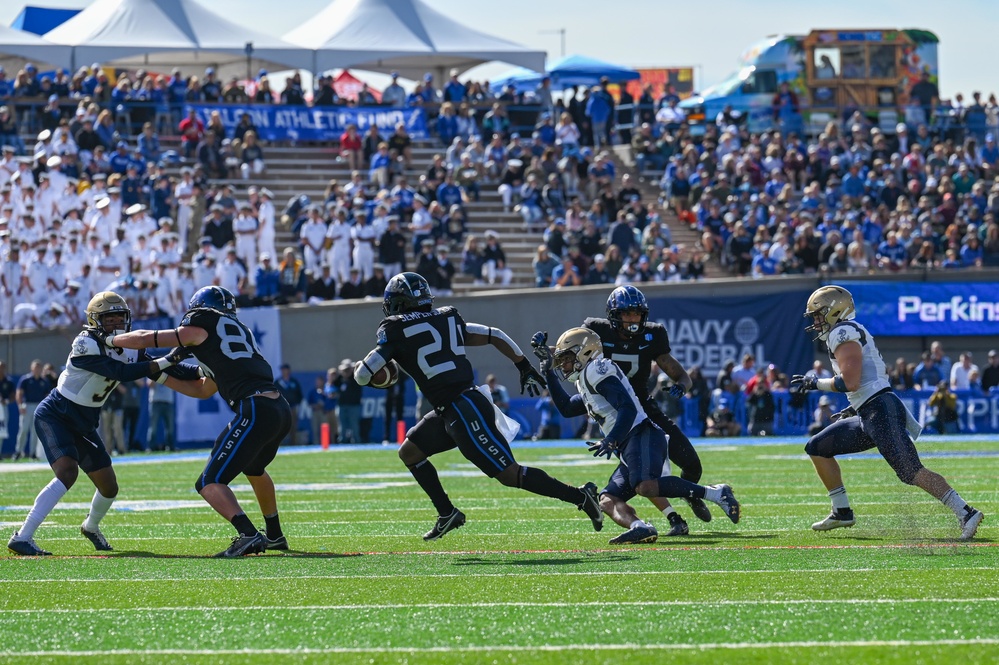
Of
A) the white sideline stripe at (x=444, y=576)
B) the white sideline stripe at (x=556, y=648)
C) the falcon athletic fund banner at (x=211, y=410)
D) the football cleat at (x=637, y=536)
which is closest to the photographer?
the white sideline stripe at (x=556, y=648)

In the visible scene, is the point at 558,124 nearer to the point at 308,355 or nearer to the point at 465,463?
the point at 308,355

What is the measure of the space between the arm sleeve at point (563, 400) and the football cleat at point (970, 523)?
2192 mm

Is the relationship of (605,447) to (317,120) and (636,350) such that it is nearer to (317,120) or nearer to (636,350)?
(636,350)

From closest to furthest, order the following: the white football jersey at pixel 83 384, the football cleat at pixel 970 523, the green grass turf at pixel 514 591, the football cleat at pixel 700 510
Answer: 1. the green grass turf at pixel 514 591
2. the football cleat at pixel 970 523
3. the white football jersey at pixel 83 384
4. the football cleat at pixel 700 510

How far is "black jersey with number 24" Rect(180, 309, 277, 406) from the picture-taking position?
8.88 metres

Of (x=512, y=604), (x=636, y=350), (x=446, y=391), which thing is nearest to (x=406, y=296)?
(x=446, y=391)

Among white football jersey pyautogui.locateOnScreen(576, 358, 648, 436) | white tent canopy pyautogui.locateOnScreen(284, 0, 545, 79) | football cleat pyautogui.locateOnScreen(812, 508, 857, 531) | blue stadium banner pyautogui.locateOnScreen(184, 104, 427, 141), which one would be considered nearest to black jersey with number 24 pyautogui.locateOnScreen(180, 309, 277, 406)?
white football jersey pyautogui.locateOnScreen(576, 358, 648, 436)

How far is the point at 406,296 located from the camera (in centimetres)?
912

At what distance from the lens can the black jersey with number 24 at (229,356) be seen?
29.1 feet

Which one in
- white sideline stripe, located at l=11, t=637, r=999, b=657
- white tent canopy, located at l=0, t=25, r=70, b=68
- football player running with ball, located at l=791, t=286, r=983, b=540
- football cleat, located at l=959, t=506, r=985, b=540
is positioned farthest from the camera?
white tent canopy, located at l=0, t=25, r=70, b=68

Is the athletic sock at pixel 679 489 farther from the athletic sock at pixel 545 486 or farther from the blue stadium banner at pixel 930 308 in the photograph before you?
the blue stadium banner at pixel 930 308

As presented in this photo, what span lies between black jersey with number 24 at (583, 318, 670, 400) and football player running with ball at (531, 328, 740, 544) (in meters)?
0.77

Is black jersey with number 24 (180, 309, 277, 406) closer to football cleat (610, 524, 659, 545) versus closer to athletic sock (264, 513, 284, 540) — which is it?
athletic sock (264, 513, 284, 540)

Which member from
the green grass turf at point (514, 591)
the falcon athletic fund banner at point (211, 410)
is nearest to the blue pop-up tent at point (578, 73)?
the falcon athletic fund banner at point (211, 410)
